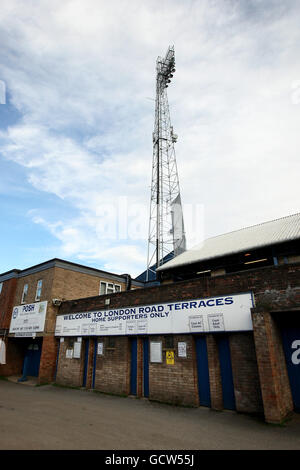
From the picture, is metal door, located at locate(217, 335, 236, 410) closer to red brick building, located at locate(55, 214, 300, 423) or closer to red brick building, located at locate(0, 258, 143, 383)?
red brick building, located at locate(55, 214, 300, 423)

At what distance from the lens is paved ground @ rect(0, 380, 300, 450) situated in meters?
5.82

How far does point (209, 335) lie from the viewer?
9719 millimetres

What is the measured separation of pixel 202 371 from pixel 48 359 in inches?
413

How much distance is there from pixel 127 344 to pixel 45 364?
6.75 meters

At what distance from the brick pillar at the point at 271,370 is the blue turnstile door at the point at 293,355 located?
15 cm

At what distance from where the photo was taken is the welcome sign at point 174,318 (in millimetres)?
9219

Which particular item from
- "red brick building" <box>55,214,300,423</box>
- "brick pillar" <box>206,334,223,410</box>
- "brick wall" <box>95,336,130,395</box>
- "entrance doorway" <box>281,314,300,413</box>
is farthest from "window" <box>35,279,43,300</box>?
"entrance doorway" <box>281,314,300,413</box>

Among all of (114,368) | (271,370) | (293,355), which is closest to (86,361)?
(114,368)

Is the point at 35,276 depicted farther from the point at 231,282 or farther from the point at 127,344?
the point at 231,282

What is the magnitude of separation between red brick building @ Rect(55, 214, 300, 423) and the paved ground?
2.16 feet

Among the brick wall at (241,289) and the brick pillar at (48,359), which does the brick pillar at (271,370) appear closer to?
the brick wall at (241,289)

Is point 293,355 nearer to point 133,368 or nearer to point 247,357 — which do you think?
point 247,357
